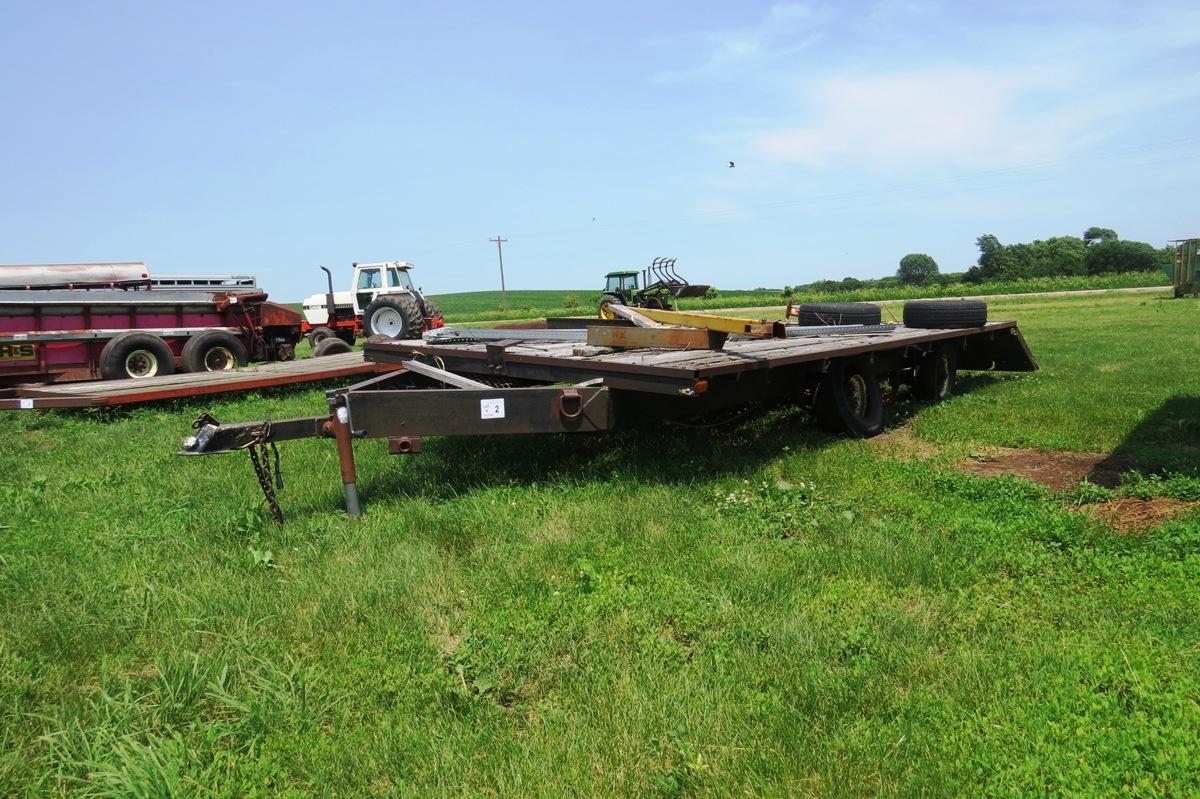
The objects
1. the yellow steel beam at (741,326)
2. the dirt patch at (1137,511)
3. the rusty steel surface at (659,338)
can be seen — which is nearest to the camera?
the dirt patch at (1137,511)

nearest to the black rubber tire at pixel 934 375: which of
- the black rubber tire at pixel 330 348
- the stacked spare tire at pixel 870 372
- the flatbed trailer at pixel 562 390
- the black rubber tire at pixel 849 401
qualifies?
the stacked spare tire at pixel 870 372

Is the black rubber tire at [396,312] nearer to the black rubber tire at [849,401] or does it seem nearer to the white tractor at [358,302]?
the white tractor at [358,302]

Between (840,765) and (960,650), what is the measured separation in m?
0.84

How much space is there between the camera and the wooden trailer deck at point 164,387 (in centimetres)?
774

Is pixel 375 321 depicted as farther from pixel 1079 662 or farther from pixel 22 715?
pixel 1079 662

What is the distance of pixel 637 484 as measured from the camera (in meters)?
4.61

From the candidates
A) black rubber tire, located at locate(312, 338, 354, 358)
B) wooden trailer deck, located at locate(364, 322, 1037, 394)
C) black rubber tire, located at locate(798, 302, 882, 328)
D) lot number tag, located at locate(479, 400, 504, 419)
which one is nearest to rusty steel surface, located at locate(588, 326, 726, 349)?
wooden trailer deck, located at locate(364, 322, 1037, 394)

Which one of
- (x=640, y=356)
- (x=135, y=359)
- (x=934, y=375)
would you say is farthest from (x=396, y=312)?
(x=640, y=356)

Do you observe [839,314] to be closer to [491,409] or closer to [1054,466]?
[1054,466]

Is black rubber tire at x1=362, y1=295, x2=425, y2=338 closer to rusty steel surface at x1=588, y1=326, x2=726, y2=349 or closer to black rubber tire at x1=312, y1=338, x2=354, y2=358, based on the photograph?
black rubber tire at x1=312, y1=338, x2=354, y2=358

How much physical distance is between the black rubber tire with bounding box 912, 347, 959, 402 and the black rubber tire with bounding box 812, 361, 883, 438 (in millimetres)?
1587

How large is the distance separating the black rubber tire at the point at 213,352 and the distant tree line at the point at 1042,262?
5381 centimetres

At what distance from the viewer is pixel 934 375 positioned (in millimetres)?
7746

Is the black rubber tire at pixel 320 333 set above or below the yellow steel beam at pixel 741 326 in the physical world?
above
